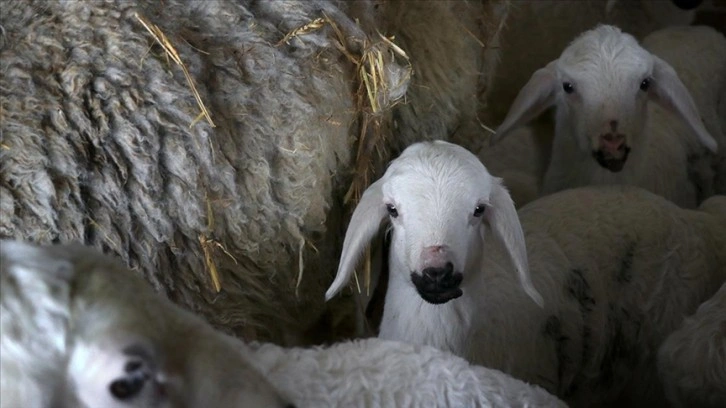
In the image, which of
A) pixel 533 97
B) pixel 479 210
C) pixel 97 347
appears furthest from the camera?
pixel 533 97

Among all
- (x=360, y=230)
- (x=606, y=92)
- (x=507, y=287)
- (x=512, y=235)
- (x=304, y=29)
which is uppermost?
(x=304, y=29)

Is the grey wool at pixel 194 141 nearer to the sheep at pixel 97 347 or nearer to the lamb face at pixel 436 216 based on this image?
the lamb face at pixel 436 216

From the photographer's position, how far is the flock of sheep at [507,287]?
1.41m

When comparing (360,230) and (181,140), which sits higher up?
(181,140)

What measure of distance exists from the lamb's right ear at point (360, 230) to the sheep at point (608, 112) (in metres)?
0.88

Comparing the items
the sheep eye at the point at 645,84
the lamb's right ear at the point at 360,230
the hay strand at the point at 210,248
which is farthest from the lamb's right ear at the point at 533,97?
the hay strand at the point at 210,248

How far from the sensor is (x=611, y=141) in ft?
9.89

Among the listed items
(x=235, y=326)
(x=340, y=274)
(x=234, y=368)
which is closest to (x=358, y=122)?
(x=340, y=274)

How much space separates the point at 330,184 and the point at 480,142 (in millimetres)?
954

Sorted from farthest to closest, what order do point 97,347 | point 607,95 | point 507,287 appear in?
1. point 607,95
2. point 507,287
3. point 97,347

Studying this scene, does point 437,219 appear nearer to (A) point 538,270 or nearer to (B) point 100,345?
(A) point 538,270

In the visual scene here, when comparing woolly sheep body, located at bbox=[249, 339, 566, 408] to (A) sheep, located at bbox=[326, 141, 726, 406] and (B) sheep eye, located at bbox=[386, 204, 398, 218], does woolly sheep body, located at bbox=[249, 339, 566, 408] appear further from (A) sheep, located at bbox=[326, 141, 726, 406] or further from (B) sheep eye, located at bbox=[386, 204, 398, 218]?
(B) sheep eye, located at bbox=[386, 204, 398, 218]

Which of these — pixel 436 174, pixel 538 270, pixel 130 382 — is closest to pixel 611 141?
pixel 538 270

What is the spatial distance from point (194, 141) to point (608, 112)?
1426 mm
